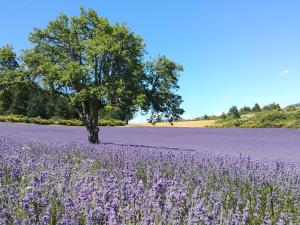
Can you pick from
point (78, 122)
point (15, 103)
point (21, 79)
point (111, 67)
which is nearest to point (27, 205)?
point (111, 67)

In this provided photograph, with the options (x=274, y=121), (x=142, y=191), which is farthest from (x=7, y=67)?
(x=274, y=121)

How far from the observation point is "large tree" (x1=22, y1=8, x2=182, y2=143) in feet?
41.1

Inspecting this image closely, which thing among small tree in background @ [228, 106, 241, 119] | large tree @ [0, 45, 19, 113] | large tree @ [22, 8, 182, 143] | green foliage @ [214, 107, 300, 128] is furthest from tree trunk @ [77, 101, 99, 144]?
small tree in background @ [228, 106, 241, 119]

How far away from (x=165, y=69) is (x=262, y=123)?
20.4m

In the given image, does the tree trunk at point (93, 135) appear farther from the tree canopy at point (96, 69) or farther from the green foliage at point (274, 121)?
the green foliage at point (274, 121)

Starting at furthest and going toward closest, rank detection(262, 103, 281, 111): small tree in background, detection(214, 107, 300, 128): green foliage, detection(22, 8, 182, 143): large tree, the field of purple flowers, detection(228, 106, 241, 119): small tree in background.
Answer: detection(262, 103, 281, 111): small tree in background, detection(228, 106, 241, 119): small tree in background, detection(214, 107, 300, 128): green foliage, detection(22, 8, 182, 143): large tree, the field of purple flowers

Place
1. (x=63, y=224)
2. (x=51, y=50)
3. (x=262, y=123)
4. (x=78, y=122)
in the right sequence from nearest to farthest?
(x=63, y=224) < (x=51, y=50) < (x=262, y=123) < (x=78, y=122)

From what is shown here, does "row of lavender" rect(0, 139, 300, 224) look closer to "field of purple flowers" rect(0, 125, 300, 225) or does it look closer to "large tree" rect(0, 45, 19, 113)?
"field of purple flowers" rect(0, 125, 300, 225)

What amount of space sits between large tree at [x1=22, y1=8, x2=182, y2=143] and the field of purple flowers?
440 centimetres

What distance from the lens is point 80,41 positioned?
13.6 meters

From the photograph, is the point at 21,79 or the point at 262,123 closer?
the point at 21,79

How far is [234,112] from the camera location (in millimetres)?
41875

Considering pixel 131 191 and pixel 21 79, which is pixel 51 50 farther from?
pixel 131 191

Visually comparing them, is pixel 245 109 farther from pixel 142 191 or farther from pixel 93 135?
pixel 142 191
